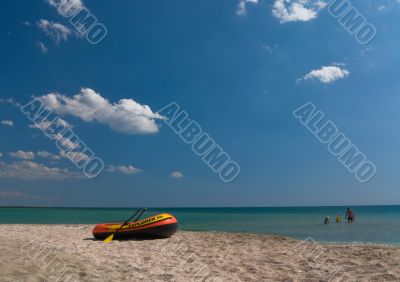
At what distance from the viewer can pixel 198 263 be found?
378 inches

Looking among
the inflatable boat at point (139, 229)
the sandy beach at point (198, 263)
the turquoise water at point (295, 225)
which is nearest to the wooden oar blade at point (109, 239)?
the inflatable boat at point (139, 229)

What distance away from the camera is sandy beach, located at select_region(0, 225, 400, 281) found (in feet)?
23.5

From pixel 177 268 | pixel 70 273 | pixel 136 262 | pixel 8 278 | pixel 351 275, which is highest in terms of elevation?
pixel 351 275

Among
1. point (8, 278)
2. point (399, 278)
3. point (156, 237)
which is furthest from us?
point (156, 237)

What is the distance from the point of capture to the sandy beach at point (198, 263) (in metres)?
7.15

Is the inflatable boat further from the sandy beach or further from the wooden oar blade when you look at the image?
the sandy beach

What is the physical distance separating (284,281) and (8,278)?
549 cm

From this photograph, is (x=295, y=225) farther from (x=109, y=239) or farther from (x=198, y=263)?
(x=198, y=263)

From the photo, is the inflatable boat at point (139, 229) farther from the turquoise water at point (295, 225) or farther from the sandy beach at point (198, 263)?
the turquoise water at point (295, 225)

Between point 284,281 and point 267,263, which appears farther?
point 267,263

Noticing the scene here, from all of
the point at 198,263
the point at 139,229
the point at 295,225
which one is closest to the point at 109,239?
the point at 139,229

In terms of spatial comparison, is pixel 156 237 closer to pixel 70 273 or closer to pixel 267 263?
pixel 267 263

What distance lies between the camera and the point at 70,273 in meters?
7.02

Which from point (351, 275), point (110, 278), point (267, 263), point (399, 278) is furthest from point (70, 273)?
point (399, 278)
